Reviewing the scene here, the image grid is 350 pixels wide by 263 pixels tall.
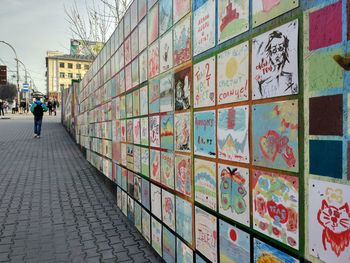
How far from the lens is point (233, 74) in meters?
2.08

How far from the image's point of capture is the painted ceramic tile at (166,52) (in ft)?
9.98

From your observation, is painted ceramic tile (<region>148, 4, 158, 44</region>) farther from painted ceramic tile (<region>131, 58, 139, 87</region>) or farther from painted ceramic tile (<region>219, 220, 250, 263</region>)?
painted ceramic tile (<region>219, 220, 250, 263</region>)

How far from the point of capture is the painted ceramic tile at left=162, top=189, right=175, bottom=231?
307cm

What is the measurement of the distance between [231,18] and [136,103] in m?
2.26

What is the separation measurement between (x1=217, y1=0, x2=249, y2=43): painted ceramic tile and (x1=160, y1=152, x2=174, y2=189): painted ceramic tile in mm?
1193

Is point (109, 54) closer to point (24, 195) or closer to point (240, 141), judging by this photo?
point (24, 195)

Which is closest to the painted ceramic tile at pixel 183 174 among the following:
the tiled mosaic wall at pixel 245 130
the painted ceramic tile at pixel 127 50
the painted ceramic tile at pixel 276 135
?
the tiled mosaic wall at pixel 245 130

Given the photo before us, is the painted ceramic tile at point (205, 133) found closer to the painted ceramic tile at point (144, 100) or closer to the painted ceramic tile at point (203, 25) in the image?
the painted ceramic tile at point (203, 25)

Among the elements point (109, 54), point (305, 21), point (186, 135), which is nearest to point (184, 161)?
point (186, 135)

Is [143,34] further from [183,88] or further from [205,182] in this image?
[205,182]

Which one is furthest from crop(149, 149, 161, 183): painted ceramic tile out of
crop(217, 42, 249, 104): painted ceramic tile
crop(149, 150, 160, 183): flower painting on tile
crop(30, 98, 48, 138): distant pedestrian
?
crop(30, 98, 48, 138): distant pedestrian

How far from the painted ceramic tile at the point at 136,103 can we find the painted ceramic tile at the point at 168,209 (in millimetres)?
1181

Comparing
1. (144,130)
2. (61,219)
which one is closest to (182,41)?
(144,130)

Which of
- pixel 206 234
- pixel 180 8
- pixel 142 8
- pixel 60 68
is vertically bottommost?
pixel 206 234
